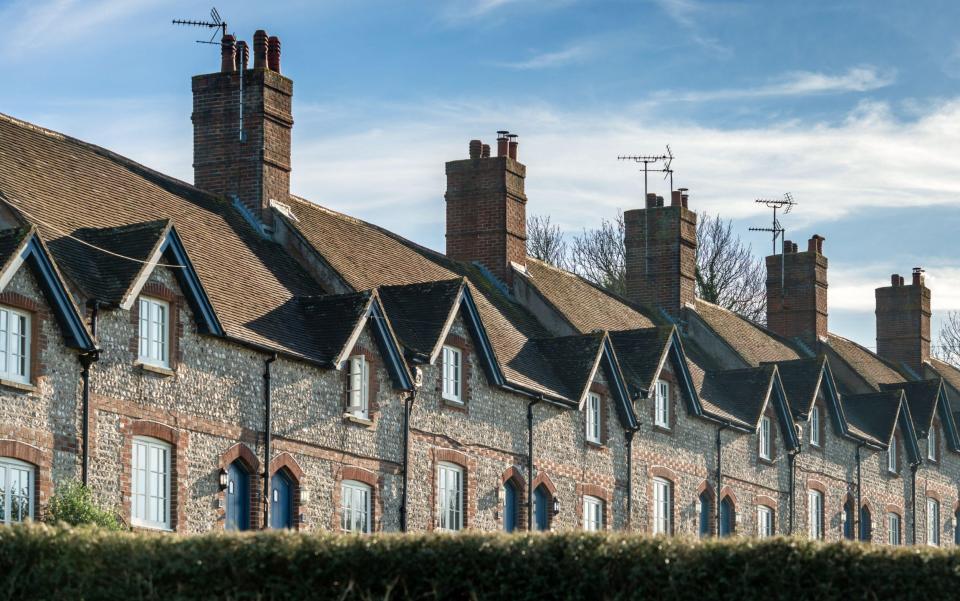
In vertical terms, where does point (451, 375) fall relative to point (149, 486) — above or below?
above

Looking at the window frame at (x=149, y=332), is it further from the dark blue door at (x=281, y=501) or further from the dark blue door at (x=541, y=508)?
the dark blue door at (x=541, y=508)

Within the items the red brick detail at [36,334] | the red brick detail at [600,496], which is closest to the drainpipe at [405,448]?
the red brick detail at [600,496]

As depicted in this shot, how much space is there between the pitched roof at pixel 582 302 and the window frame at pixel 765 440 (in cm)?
424

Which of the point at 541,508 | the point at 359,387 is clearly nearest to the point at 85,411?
the point at 359,387

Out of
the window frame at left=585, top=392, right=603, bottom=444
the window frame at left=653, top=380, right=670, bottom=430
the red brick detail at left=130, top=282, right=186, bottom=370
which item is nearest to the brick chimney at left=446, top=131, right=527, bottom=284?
the window frame at left=653, top=380, right=670, bottom=430

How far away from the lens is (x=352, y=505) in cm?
3150

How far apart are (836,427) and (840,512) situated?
237 centimetres

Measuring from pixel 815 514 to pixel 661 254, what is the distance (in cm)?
865

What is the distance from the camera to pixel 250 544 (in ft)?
63.5

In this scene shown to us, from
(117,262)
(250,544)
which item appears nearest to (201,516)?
(117,262)

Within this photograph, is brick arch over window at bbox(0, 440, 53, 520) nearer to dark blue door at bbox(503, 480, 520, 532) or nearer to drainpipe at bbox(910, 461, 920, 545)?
dark blue door at bbox(503, 480, 520, 532)

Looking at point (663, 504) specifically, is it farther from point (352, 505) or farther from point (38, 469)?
point (38, 469)

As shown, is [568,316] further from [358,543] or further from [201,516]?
[358,543]

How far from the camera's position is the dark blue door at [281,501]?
29.5m
